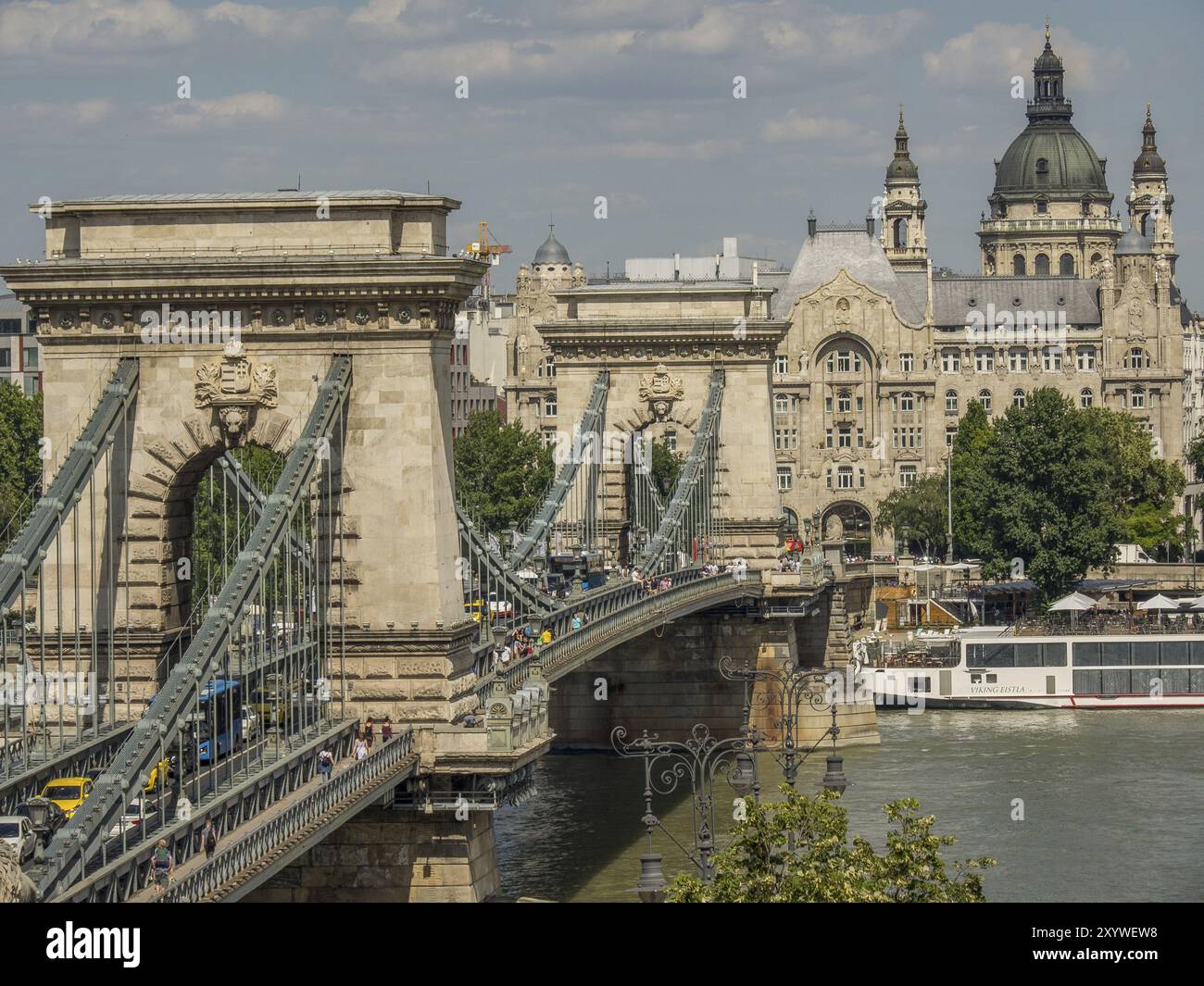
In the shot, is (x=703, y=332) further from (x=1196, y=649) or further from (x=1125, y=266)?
(x=1125, y=266)

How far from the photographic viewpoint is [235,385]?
44.2 metres

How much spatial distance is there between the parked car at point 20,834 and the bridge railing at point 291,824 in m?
1.93

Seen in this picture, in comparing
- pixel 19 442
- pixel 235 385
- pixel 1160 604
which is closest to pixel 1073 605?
pixel 1160 604

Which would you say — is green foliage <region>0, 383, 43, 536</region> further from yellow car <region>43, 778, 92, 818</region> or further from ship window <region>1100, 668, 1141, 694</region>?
yellow car <region>43, 778, 92, 818</region>

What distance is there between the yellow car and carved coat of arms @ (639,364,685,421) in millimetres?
45147

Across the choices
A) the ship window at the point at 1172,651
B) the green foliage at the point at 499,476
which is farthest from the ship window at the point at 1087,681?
the green foliage at the point at 499,476

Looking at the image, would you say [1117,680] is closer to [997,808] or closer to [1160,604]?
[1160,604]

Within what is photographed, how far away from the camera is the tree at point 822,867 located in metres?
34.2

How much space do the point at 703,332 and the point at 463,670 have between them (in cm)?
3921

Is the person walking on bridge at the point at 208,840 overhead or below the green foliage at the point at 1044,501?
below

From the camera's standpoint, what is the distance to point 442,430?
44.8m

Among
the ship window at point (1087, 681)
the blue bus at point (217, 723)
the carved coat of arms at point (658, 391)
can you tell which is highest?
the carved coat of arms at point (658, 391)

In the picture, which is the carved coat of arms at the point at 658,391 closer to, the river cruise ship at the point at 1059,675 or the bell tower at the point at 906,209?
the river cruise ship at the point at 1059,675
